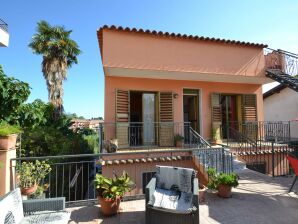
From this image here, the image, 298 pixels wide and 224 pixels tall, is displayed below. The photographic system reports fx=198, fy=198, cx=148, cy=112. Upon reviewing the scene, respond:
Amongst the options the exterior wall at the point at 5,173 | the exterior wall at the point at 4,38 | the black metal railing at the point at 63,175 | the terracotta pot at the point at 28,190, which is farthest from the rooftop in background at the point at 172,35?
the terracotta pot at the point at 28,190

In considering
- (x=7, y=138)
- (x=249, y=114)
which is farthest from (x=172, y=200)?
(x=249, y=114)

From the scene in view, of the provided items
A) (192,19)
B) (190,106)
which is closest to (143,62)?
(192,19)

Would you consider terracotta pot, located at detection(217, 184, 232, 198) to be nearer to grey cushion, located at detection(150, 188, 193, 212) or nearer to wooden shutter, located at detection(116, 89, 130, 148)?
grey cushion, located at detection(150, 188, 193, 212)

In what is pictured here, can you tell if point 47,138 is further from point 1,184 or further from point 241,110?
point 241,110

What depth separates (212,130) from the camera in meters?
9.63

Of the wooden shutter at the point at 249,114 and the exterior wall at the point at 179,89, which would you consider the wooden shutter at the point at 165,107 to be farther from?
the wooden shutter at the point at 249,114

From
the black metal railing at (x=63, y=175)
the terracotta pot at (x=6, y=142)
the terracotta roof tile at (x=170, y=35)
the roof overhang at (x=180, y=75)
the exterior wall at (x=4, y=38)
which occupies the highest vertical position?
the exterior wall at (x=4, y=38)

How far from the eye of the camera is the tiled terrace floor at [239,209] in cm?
382

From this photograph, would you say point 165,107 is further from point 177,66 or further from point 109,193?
point 109,193

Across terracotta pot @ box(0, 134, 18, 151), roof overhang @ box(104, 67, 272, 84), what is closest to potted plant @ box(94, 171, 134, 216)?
terracotta pot @ box(0, 134, 18, 151)

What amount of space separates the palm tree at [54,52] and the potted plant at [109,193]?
10788 millimetres

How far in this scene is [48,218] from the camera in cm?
304

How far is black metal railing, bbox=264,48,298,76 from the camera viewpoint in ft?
32.9

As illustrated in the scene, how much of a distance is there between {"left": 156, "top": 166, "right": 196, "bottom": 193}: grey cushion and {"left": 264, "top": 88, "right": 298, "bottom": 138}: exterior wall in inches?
546
